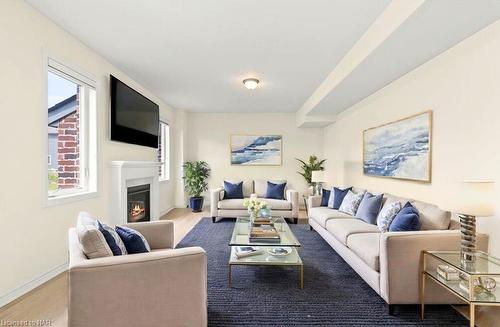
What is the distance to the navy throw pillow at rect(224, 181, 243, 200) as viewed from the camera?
5871mm

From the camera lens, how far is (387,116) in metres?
3.92

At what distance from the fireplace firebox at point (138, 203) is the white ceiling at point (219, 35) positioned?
5.92 feet

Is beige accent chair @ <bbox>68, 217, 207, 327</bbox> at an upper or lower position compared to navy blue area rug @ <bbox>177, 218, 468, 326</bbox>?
upper

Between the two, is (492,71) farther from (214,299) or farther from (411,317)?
(214,299)

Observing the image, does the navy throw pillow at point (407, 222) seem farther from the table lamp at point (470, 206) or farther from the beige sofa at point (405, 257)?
the table lamp at point (470, 206)

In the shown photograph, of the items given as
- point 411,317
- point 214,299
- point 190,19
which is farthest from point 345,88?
point 214,299

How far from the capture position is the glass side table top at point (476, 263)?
5.79ft

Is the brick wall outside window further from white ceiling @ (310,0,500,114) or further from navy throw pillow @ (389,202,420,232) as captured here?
navy throw pillow @ (389,202,420,232)

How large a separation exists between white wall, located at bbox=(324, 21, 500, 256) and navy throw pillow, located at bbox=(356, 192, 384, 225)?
0.36 m

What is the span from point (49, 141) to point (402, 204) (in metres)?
3.88

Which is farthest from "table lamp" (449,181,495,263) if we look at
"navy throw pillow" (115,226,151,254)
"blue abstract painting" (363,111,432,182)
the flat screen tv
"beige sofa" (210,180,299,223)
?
the flat screen tv

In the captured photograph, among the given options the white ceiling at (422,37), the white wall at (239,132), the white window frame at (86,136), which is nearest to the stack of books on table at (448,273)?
the white ceiling at (422,37)

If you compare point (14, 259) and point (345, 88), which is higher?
point (345, 88)

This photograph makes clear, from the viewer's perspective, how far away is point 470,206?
1931mm
